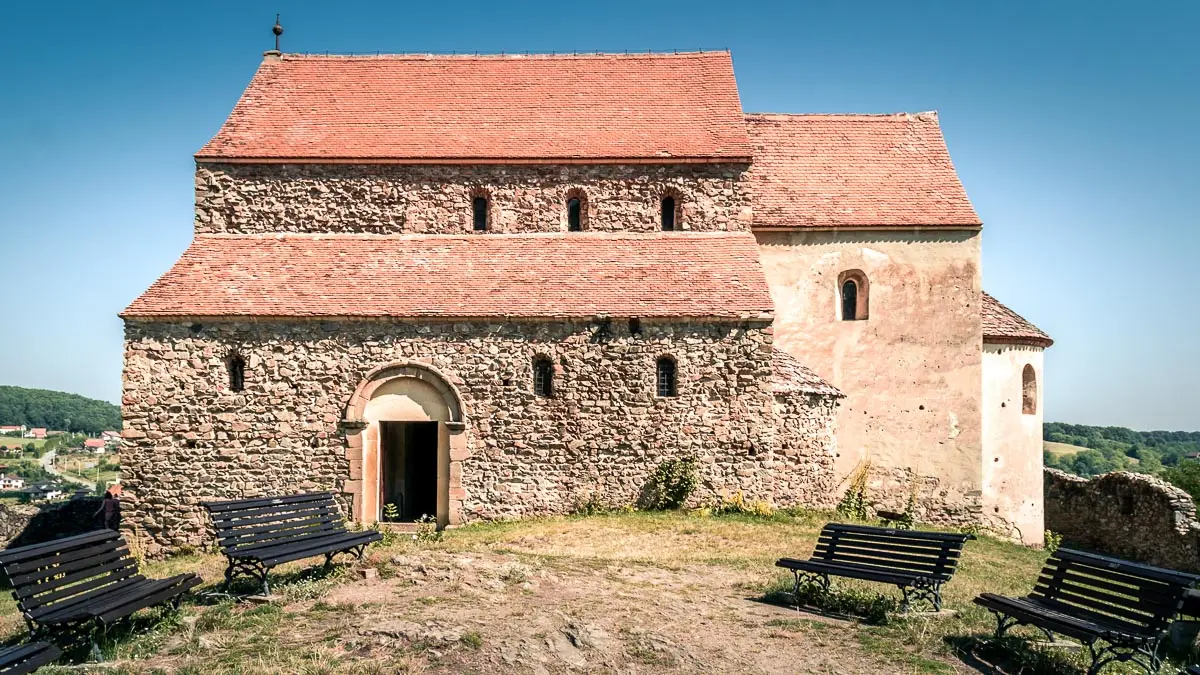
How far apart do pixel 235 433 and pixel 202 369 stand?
1.46 meters

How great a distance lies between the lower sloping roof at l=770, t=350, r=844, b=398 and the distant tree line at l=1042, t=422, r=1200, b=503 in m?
33.9

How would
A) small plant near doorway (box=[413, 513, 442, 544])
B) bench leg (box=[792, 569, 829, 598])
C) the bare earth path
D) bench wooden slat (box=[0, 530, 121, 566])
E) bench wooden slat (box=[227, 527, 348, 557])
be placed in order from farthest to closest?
small plant near doorway (box=[413, 513, 442, 544]), bench wooden slat (box=[227, 527, 348, 557]), bench leg (box=[792, 569, 829, 598]), bench wooden slat (box=[0, 530, 121, 566]), the bare earth path

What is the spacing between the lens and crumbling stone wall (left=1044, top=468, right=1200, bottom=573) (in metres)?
17.0

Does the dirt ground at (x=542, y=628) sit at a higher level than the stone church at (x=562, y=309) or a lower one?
lower

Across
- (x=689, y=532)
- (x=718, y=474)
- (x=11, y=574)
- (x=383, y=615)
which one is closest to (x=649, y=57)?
(x=718, y=474)

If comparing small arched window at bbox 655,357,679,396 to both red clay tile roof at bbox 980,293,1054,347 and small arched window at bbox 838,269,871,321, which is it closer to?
small arched window at bbox 838,269,871,321

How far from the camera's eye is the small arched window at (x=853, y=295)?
61.7 ft

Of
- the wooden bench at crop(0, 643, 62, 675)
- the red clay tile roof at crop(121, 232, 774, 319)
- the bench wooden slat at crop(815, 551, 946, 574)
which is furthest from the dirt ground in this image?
the red clay tile roof at crop(121, 232, 774, 319)

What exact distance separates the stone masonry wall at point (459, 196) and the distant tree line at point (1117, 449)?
35565 mm

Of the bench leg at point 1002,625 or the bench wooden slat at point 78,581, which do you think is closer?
the bench wooden slat at point 78,581

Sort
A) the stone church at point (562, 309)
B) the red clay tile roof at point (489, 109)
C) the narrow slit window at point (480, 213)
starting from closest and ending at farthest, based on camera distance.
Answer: the stone church at point (562, 309), the red clay tile roof at point (489, 109), the narrow slit window at point (480, 213)

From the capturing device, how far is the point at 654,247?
17797 millimetres

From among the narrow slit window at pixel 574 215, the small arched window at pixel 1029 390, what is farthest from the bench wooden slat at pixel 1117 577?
the narrow slit window at pixel 574 215

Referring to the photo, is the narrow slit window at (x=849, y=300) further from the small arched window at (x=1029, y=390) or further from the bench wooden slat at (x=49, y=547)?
the bench wooden slat at (x=49, y=547)
